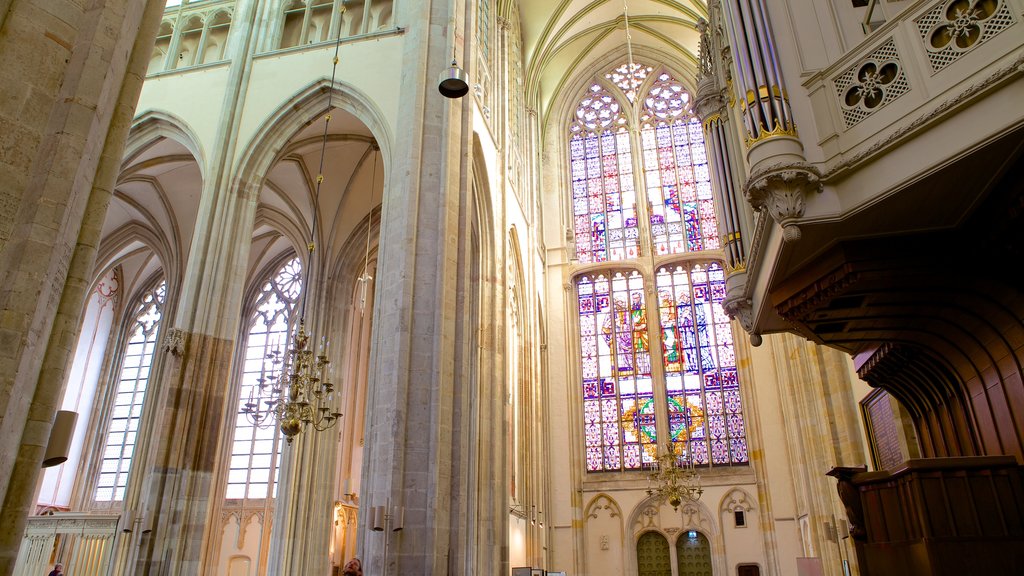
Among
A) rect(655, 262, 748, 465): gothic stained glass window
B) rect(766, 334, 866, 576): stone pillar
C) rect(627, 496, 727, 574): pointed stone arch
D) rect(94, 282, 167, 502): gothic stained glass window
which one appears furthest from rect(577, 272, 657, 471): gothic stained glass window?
rect(94, 282, 167, 502): gothic stained glass window

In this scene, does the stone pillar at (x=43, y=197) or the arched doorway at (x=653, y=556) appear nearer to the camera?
the stone pillar at (x=43, y=197)

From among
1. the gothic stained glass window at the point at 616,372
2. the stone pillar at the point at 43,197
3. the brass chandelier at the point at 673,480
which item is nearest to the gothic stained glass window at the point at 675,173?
the gothic stained glass window at the point at 616,372

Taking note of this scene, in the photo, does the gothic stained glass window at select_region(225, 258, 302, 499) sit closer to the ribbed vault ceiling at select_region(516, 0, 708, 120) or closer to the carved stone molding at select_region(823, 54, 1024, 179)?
the ribbed vault ceiling at select_region(516, 0, 708, 120)

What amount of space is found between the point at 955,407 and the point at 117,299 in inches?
865

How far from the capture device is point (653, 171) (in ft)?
75.3

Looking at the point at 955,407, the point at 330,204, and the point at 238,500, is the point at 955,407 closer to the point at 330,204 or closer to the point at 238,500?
the point at 330,204

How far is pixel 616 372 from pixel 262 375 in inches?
396

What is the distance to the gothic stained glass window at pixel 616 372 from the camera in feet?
65.1

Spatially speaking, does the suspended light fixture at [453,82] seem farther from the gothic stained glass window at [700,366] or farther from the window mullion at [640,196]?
the window mullion at [640,196]

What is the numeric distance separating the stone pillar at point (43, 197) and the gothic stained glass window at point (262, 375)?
13883 mm

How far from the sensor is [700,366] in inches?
790

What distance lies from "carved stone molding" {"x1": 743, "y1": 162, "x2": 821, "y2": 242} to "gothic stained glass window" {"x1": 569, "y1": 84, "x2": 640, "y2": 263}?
16.3 m

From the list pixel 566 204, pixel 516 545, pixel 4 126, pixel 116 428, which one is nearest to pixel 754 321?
pixel 4 126

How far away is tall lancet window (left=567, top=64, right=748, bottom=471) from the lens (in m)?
19.7
